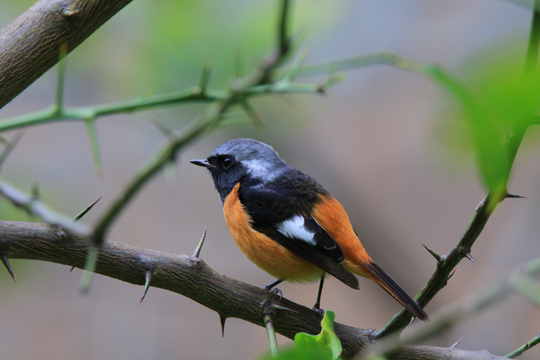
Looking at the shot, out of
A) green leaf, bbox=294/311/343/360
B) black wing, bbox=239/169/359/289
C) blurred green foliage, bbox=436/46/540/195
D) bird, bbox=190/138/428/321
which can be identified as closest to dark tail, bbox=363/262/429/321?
bird, bbox=190/138/428/321

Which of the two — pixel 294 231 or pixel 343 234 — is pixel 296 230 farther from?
pixel 343 234

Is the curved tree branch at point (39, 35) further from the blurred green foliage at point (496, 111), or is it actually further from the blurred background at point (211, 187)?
the blurred green foliage at point (496, 111)

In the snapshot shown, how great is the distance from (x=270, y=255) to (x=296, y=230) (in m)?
0.23

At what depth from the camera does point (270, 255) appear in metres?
2.81

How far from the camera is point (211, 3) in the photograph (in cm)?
336

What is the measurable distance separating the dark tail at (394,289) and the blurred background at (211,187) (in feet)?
1.84

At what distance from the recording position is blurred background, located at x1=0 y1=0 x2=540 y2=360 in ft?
11.2

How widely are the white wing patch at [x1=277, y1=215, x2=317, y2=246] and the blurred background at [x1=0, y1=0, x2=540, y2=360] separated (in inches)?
35.1

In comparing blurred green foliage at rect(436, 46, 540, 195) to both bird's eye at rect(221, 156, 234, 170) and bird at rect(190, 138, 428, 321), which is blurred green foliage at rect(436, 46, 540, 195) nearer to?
bird at rect(190, 138, 428, 321)

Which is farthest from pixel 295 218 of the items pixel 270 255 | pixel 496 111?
pixel 496 111

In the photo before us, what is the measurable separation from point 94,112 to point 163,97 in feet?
1.05

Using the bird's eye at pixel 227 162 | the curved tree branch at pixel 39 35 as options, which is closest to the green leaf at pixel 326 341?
the curved tree branch at pixel 39 35

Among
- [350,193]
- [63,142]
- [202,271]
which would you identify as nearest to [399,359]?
[202,271]

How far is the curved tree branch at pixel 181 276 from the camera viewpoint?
1771mm
